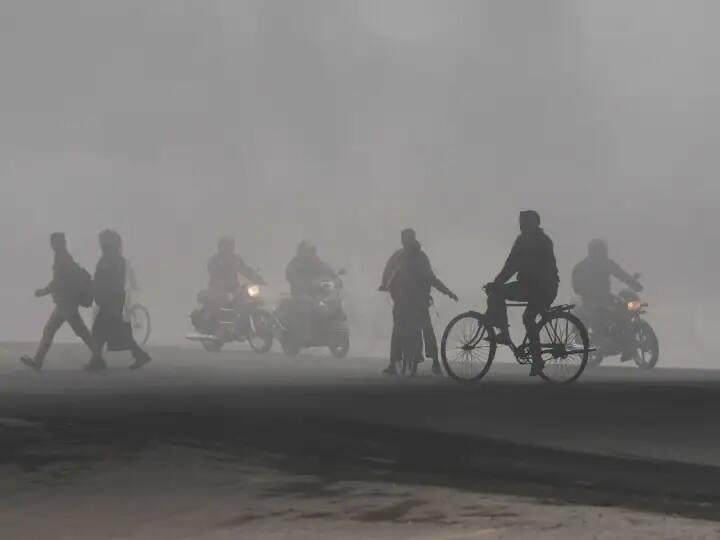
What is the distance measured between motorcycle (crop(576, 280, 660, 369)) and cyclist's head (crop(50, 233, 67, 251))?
28.6ft

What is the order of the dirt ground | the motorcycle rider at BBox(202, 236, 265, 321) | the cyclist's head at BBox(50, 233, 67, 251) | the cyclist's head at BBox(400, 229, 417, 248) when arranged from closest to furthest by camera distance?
the dirt ground < the cyclist's head at BBox(400, 229, 417, 248) < the cyclist's head at BBox(50, 233, 67, 251) < the motorcycle rider at BBox(202, 236, 265, 321)

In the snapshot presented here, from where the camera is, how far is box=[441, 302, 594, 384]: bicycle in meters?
16.9

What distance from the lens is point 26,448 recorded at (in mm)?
9938

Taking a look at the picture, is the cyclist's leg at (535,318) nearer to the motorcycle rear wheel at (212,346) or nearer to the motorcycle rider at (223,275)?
the motorcycle rider at (223,275)

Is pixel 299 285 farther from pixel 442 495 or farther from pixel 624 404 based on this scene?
pixel 442 495

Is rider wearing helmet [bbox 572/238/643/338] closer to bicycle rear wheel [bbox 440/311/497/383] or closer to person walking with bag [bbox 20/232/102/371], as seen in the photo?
bicycle rear wheel [bbox 440/311/497/383]

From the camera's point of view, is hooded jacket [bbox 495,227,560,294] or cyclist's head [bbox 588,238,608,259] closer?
hooded jacket [bbox 495,227,560,294]

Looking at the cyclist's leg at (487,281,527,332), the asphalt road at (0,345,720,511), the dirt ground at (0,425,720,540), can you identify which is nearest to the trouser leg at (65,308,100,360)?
the asphalt road at (0,345,720,511)

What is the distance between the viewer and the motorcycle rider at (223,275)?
2872cm

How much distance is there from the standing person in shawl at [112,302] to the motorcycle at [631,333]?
7.43 meters

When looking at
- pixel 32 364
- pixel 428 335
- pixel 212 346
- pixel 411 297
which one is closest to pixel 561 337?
pixel 428 335

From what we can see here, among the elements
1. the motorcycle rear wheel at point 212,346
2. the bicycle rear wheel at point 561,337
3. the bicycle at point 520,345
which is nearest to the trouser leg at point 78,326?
the bicycle at point 520,345

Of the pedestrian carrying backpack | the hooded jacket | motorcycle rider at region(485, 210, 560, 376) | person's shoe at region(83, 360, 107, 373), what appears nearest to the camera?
motorcycle rider at region(485, 210, 560, 376)

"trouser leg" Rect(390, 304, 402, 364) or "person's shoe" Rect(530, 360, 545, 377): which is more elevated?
"trouser leg" Rect(390, 304, 402, 364)
